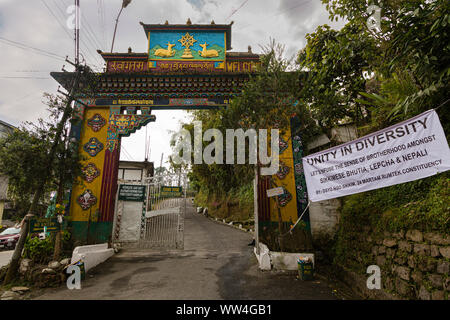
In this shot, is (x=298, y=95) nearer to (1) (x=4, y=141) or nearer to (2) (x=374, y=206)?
(2) (x=374, y=206)

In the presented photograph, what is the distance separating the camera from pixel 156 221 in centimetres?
838

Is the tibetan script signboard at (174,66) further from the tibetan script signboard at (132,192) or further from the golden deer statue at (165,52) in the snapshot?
the tibetan script signboard at (132,192)

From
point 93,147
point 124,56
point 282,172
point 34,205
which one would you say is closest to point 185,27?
point 124,56

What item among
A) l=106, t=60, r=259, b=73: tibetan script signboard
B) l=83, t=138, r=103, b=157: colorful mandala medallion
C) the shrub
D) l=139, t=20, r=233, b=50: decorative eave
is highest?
l=139, t=20, r=233, b=50: decorative eave

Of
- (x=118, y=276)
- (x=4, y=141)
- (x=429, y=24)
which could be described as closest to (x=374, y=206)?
(x=429, y=24)

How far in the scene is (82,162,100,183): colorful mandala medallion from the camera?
325 inches

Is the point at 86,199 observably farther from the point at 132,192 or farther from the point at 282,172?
the point at 282,172

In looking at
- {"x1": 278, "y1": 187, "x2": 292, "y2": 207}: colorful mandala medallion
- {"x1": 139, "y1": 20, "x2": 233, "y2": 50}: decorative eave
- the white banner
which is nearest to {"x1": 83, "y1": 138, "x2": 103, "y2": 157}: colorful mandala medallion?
{"x1": 139, "y1": 20, "x2": 233, "y2": 50}: decorative eave

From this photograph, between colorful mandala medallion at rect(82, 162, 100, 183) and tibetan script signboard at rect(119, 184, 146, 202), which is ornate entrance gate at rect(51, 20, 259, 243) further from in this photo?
tibetan script signboard at rect(119, 184, 146, 202)

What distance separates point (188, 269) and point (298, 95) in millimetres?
6489

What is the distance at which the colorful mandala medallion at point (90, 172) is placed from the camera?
27.1 ft

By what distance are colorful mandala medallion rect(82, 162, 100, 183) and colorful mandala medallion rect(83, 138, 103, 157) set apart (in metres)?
0.46

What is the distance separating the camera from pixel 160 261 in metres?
7.29

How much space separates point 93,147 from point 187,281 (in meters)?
6.23
